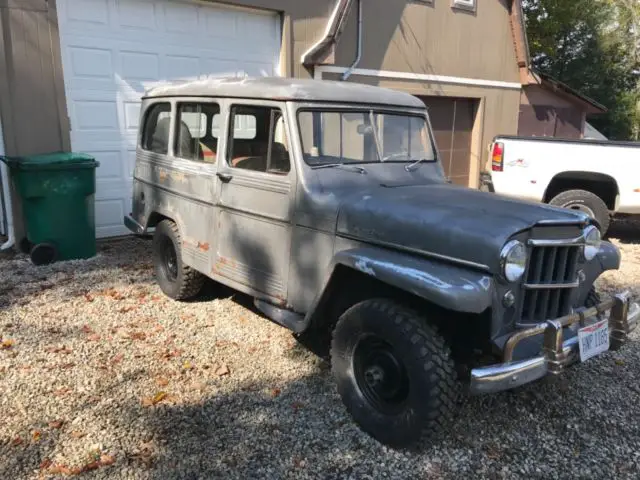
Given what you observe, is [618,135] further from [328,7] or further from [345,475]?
[345,475]

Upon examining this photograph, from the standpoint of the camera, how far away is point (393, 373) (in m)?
2.95

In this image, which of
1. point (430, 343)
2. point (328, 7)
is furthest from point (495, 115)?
point (430, 343)

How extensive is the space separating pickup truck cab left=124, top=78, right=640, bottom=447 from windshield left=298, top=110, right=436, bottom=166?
1 cm

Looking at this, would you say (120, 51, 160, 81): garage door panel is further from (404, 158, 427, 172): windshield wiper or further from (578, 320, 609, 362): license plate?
(578, 320, 609, 362): license plate

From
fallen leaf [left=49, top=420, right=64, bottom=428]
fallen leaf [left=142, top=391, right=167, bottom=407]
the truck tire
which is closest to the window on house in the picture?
the truck tire

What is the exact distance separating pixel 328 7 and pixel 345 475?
7.52 m

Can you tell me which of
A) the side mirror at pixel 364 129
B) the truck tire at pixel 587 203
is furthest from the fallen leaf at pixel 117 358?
Answer: the truck tire at pixel 587 203

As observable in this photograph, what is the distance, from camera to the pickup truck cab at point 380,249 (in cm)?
272

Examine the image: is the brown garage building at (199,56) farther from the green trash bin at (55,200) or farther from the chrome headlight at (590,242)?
the chrome headlight at (590,242)

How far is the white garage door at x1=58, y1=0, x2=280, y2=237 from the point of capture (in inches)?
259

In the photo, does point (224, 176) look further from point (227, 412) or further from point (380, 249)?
point (227, 412)

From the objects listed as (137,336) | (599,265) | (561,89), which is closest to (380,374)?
(599,265)

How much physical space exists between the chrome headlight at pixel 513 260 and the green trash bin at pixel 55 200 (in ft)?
15.6

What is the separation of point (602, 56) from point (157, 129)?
1832cm
